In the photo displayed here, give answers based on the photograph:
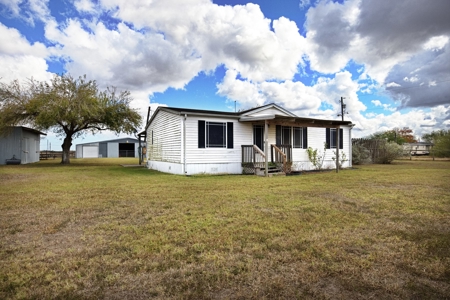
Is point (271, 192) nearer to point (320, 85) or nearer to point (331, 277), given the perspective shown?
point (331, 277)

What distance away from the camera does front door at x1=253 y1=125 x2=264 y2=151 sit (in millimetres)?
13945

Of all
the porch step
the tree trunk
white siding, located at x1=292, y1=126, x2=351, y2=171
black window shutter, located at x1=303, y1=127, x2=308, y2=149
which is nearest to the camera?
the porch step

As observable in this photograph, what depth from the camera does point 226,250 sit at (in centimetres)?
317

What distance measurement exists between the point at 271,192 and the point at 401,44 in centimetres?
1538

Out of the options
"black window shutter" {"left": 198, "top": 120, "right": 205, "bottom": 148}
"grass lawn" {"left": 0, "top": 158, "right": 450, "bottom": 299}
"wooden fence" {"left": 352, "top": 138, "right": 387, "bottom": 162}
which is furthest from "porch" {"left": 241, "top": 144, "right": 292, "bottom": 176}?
"wooden fence" {"left": 352, "top": 138, "right": 387, "bottom": 162}

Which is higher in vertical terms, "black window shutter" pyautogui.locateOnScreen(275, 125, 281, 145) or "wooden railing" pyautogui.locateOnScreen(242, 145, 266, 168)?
"black window shutter" pyautogui.locateOnScreen(275, 125, 281, 145)

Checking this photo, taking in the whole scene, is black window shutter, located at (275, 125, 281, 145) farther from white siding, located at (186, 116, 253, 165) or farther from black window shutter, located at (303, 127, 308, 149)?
black window shutter, located at (303, 127, 308, 149)

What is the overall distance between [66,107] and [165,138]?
983 cm

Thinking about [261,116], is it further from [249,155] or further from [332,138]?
[332,138]

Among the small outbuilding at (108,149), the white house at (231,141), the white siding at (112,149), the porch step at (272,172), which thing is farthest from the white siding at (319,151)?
the white siding at (112,149)

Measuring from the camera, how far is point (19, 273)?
263 centimetres

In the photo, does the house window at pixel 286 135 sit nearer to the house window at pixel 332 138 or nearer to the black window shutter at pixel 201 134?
the house window at pixel 332 138

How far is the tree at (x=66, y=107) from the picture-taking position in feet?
63.8

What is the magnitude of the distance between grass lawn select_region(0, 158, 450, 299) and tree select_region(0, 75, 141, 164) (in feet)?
52.4
